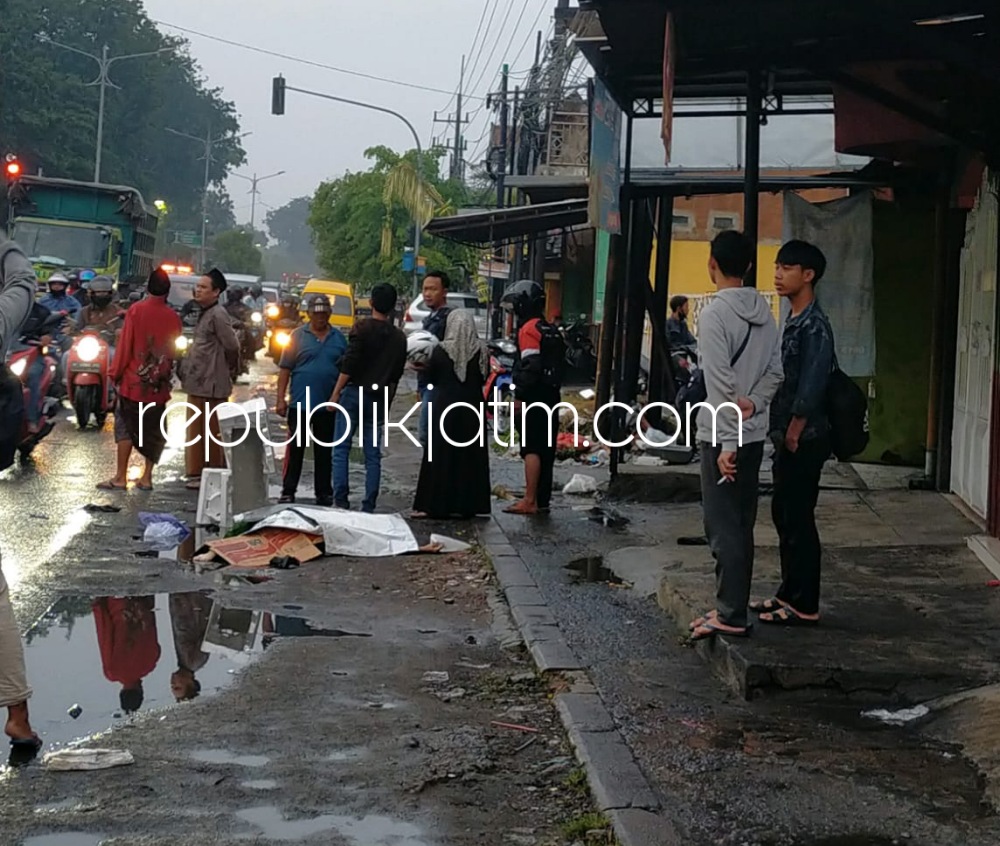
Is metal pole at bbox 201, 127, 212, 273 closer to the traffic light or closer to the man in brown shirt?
the traffic light

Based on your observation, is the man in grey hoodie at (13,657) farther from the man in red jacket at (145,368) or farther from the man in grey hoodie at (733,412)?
the man in red jacket at (145,368)

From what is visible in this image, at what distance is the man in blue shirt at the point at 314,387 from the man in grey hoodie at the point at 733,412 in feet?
19.0

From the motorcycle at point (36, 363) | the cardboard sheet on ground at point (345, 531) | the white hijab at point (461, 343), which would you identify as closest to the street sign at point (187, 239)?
the motorcycle at point (36, 363)

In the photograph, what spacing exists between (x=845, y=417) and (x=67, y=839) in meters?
4.10

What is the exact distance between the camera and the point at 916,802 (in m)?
5.13

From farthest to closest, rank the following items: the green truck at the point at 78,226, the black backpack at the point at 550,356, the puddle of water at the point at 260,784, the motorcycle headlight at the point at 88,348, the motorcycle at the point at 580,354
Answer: the green truck at the point at 78,226
the motorcycle at the point at 580,354
the motorcycle headlight at the point at 88,348
the black backpack at the point at 550,356
the puddle of water at the point at 260,784

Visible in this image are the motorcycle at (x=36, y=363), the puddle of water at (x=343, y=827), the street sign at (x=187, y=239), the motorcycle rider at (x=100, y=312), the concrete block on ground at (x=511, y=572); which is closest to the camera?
the puddle of water at (x=343, y=827)

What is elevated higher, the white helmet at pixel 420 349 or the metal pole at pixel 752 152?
the metal pole at pixel 752 152

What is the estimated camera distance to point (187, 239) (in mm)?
94000

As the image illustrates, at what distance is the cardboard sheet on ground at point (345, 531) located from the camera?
10219mm

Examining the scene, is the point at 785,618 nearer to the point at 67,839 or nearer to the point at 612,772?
the point at 612,772

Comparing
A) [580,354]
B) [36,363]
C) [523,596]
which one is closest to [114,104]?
[580,354]

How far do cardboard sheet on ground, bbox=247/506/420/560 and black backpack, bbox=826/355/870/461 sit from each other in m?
4.06

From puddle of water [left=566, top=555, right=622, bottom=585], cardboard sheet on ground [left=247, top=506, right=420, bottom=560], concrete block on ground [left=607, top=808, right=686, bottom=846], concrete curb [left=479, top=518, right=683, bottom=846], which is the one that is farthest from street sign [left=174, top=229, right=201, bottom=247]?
concrete block on ground [left=607, top=808, right=686, bottom=846]
